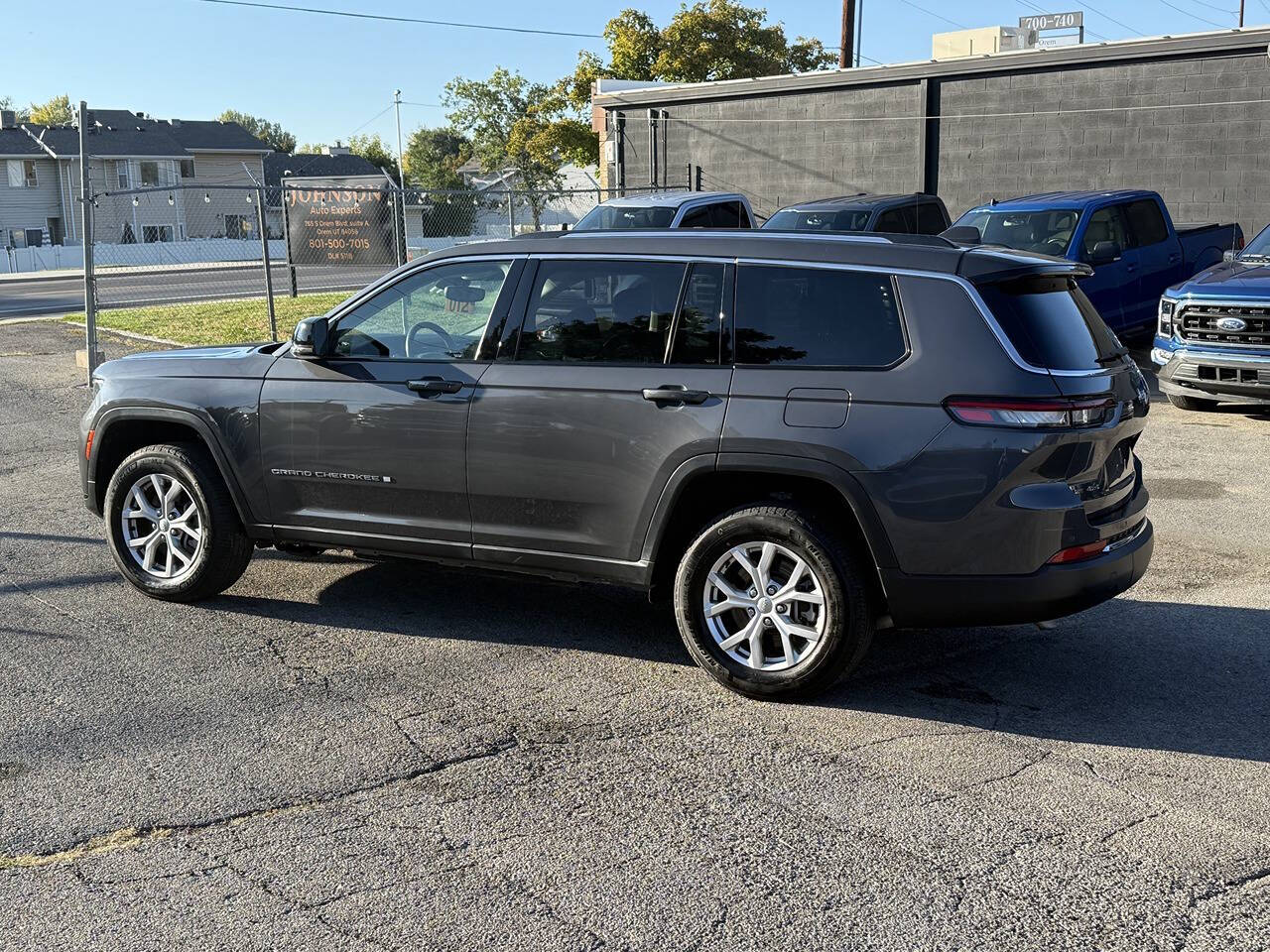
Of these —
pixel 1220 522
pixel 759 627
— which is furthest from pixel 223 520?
pixel 1220 522

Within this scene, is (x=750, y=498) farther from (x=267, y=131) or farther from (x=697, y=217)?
(x=267, y=131)

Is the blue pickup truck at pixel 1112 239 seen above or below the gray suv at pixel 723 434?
above

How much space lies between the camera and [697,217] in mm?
16641

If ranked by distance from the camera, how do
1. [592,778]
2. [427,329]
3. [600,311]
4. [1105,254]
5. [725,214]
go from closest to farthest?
1. [592,778]
2. [600,311]
3. [427,329]
4. [1105,254]
5. [725,214]

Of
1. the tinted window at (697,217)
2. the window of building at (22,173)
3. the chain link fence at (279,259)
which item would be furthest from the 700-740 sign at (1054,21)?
the window of building at (22,173)

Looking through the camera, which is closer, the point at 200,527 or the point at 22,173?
the point at 200,527

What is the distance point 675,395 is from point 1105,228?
11.4 meters

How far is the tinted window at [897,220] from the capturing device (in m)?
17.5

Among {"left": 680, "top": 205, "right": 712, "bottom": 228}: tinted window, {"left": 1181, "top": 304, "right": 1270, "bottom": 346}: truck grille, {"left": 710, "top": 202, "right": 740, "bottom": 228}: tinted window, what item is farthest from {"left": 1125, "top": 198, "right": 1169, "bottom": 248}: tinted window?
{"left": 680, "top": 205, "right": 712, "bottom": 228}: tinted window

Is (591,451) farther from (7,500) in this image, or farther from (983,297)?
(7,500)

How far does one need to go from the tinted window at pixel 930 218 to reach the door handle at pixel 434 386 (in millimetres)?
13555

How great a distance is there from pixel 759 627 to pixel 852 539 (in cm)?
51

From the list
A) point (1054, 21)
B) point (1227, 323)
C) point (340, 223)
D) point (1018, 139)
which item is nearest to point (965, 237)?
point (1227, 323)

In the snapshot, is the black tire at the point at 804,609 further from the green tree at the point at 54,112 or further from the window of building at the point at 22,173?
the green tree at the point at 54,112
